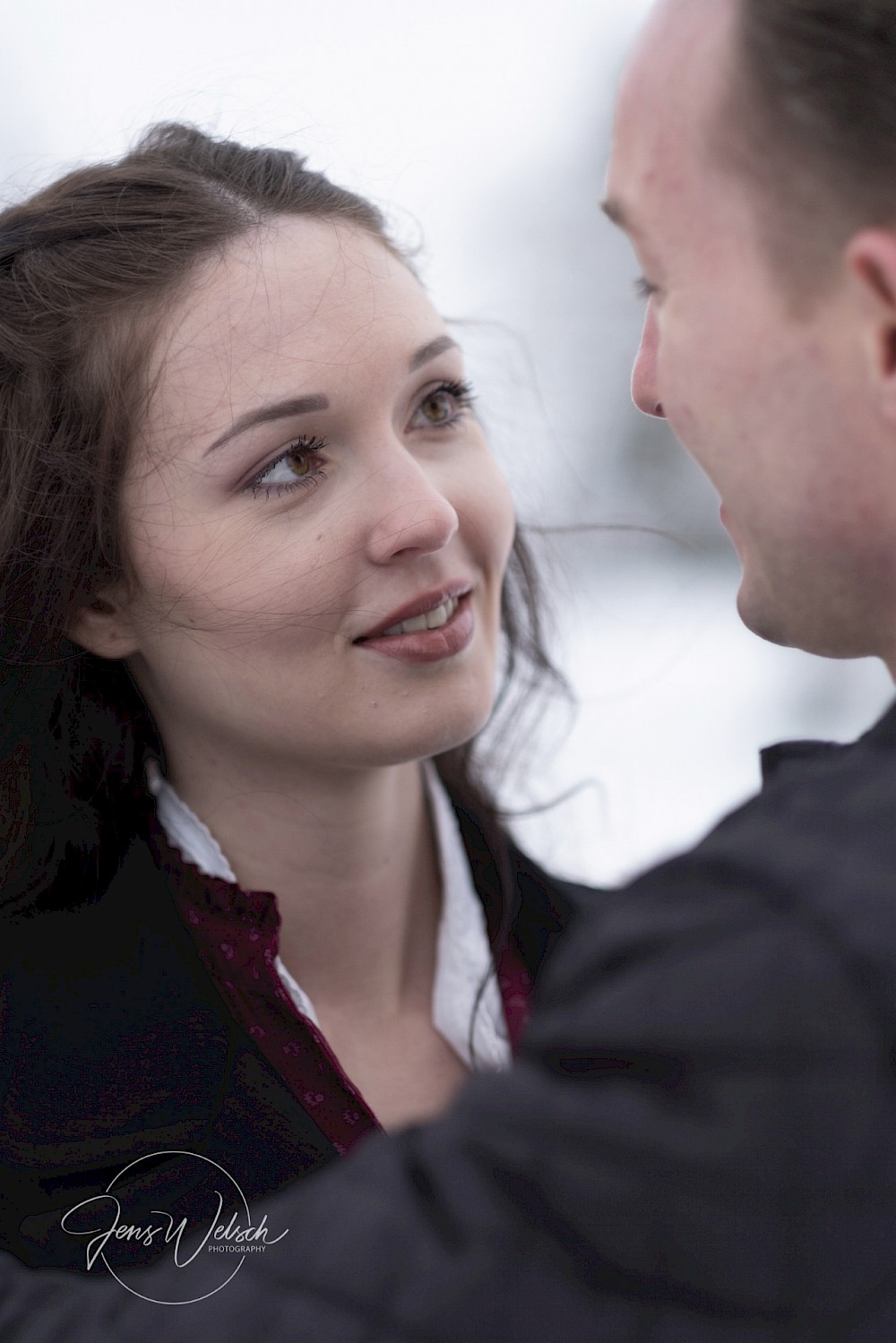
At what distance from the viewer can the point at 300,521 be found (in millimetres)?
1376

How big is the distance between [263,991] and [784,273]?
981mm

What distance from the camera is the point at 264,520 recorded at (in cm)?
137

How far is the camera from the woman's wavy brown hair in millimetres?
1414

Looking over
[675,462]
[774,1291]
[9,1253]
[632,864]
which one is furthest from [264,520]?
[675,462]

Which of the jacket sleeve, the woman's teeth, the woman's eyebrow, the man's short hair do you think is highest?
the man's short hair

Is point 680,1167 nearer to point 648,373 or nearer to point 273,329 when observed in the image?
point 648,373

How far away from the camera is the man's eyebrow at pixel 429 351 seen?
4.70ft

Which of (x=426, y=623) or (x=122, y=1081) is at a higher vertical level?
(x=426, y=623)

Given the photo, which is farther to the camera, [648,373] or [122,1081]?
[122,1081]

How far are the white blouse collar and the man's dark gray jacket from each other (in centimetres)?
77

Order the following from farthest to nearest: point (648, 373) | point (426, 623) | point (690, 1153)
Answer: point (426, 623), point (648, 373), point (690, 1153)

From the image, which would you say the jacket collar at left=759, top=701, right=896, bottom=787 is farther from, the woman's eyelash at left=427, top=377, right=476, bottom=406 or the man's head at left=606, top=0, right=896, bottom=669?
the woman's eyelash at left=427, top=377, right=476, bottom=406

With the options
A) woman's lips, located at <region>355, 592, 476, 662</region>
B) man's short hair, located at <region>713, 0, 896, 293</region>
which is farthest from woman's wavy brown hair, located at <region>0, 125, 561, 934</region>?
man's short hair, located at <region>713, 0, 896, 293</region>
